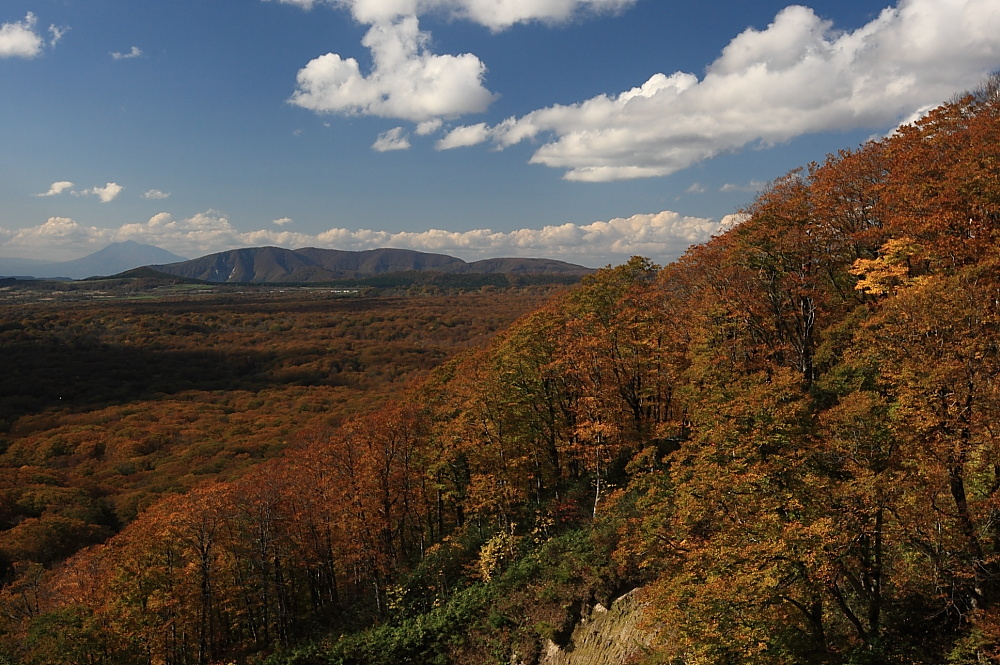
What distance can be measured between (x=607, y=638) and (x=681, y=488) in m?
8.90

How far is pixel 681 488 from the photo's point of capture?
61.6 feet

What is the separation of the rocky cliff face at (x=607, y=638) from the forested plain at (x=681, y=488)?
2.05 feet

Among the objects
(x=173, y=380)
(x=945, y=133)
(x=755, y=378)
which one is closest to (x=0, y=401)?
(x=173, y=380)

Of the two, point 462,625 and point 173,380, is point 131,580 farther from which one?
point 173,380

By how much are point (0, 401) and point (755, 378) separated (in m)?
162

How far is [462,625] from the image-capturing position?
92.1 ft

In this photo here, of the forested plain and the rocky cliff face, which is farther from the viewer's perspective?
the rocky cliff face

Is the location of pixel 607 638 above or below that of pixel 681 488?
below

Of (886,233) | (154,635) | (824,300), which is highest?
(886,233)

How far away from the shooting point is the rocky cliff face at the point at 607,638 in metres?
22.0

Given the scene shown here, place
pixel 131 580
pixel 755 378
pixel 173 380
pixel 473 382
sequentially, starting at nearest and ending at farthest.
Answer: pixel 755 378, pixel 131 580, pixel 473 382, pixel 173 380

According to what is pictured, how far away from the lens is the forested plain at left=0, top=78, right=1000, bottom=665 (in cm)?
1551

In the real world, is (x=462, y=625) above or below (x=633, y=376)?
below

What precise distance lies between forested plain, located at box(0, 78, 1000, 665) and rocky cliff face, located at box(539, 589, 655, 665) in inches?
24.6
